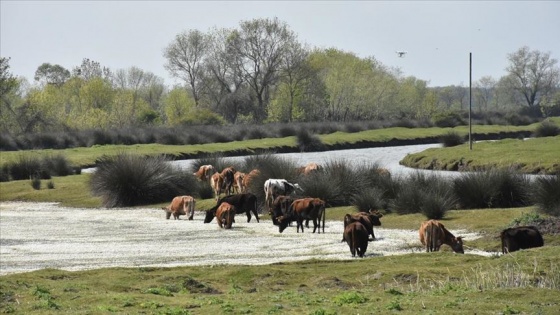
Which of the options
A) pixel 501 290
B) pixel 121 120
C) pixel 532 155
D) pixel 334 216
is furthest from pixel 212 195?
pixel 121 120

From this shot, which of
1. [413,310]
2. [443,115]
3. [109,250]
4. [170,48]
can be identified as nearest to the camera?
[413,310]

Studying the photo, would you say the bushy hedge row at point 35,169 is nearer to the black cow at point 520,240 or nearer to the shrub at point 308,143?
the shrub at point 308,143

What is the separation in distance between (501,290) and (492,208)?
20038 millimetres

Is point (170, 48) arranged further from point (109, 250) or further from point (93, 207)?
point (109, 250)

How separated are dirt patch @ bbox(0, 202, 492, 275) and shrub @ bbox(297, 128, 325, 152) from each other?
47220 millimetres

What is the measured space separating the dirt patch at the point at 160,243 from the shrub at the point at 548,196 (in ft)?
9.64

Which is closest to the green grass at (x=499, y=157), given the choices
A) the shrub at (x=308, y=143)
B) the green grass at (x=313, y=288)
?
the shrub at (x=308, y=143)

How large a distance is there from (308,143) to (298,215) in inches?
2187

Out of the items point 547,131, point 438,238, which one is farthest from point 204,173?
point 547,131

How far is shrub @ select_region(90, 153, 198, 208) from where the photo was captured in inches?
1756

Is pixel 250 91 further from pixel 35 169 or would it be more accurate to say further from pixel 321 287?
pixel 321 287

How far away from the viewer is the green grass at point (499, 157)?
2015 inches

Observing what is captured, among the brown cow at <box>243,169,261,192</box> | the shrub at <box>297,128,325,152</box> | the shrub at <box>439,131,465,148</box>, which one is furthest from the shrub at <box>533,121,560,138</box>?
the brown cow at <box>243,169,261,192</box>

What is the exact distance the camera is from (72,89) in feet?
Answer: 484
